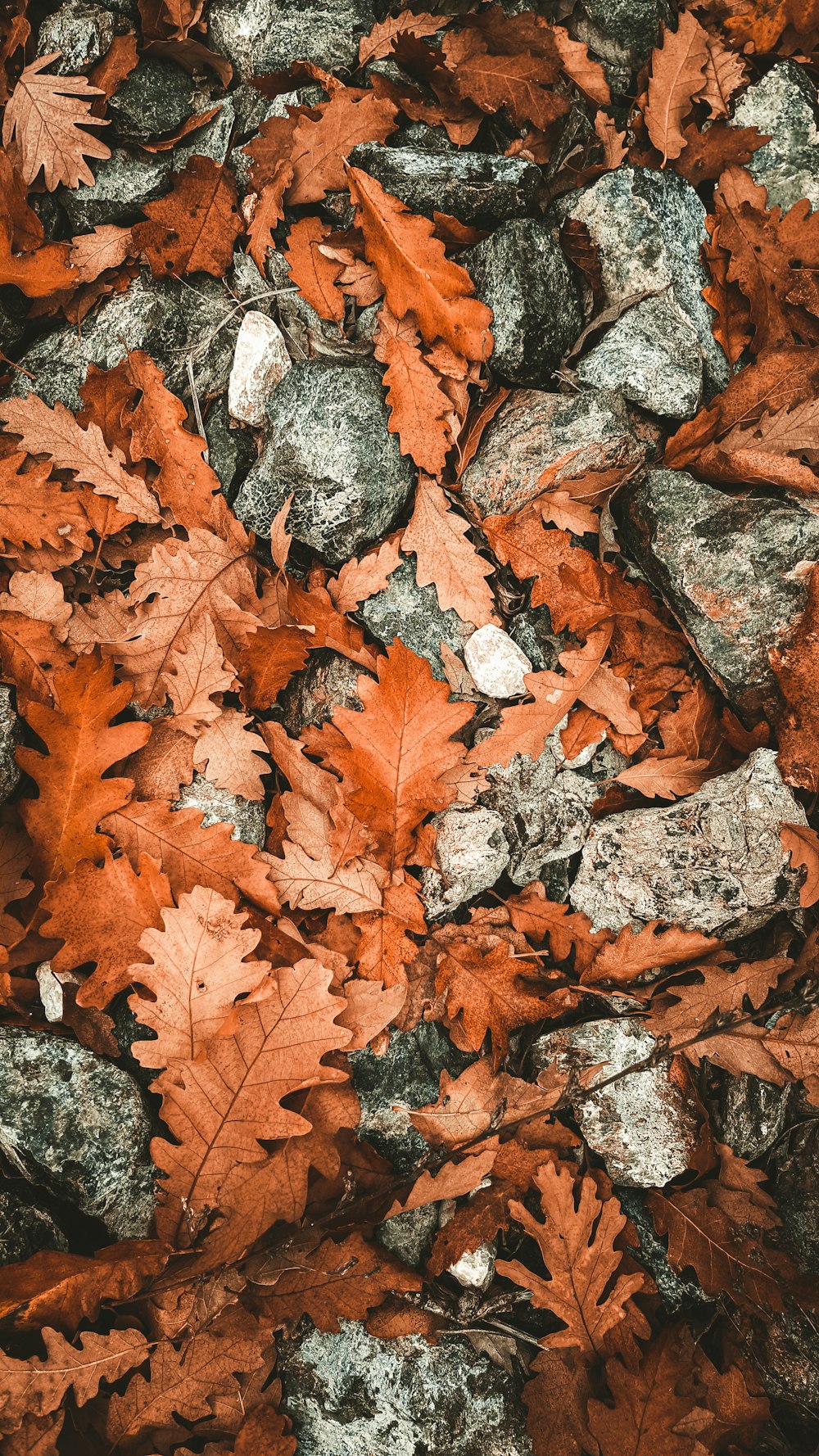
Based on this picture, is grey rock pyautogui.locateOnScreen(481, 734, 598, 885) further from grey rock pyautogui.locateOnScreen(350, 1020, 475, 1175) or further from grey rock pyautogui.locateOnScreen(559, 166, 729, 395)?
grey rock pyautogui.locateOnScreen(559, 166, 729, 395)

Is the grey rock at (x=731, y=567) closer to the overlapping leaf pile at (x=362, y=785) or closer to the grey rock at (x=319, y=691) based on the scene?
the overlapping leaf pile at (x=362, y=785)

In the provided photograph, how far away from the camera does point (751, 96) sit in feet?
9.76

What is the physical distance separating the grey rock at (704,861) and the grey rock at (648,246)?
4.31 ft

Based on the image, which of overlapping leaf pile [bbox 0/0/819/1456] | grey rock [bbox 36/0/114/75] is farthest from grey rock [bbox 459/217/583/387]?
grey rock [bbox 36/0/114/75]

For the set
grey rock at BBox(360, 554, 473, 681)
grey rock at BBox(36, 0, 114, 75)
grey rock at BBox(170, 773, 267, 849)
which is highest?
grey rock at BBox(36, 0, 114, 75)

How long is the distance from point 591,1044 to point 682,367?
2072mm

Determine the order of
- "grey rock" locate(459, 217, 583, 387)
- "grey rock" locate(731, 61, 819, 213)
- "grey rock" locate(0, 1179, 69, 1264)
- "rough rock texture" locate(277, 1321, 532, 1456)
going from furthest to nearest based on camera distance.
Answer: "grey rock" locate(731, 61, 819, 213), "grey rock" locate(459, 217, 583, 387), "rough rock texture" locate(277, 1321, 532, 1456), "grey rock" locate(0, 1179, 69, 1264)

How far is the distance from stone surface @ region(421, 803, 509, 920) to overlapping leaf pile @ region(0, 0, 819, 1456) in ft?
0.29

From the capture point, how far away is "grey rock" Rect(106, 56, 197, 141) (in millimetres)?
2814

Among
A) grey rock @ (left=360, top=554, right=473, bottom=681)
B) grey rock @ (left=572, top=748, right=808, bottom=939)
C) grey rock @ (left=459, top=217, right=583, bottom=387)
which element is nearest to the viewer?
grey rock @ (left=572, top=748, right=808, bottom=939)

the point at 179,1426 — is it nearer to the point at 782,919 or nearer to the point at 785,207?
the point at 782,919

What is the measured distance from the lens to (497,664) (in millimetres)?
2707

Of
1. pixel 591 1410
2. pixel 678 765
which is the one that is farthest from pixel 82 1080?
pixel 678 765

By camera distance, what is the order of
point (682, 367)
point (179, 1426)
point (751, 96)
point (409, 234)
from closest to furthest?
point (179, 1426), point (409, 234), point (682, 367), point (751, 96)
